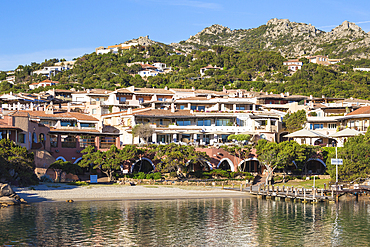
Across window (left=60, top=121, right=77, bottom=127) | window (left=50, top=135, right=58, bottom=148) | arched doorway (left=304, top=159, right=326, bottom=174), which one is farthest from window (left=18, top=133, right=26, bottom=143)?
arched doorway (left=304, top=159, right=326, bottom=174)

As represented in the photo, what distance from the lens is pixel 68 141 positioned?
63.6 m

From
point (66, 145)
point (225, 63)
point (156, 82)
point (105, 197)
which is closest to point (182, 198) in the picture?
point (105, 197)

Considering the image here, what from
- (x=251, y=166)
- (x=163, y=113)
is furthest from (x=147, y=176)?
(x=251, y=166)

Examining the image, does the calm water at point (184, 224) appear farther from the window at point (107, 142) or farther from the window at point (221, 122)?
the window at point (221, 122)

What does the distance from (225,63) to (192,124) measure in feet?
346

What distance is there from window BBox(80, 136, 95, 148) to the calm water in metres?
18.6

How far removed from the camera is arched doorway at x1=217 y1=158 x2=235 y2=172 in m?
66.6

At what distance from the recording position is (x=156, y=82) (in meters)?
153

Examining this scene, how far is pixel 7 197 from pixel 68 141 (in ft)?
72.5

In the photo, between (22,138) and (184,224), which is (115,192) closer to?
(22,138)

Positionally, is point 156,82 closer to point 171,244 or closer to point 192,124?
point 192,124

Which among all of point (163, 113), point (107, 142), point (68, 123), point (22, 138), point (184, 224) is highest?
point (163, 113)

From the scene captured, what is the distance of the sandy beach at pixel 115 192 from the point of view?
47531mm

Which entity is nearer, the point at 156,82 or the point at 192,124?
the point at 192,124
